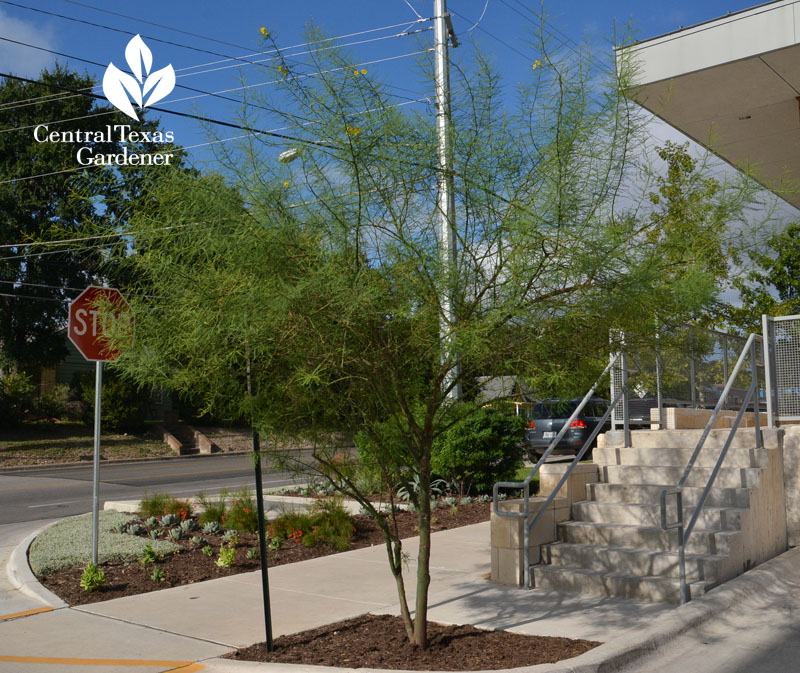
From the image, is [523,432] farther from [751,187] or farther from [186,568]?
[751,187]

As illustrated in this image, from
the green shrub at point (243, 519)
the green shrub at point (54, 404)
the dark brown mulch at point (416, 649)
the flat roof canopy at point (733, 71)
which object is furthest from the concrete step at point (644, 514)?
the green shrub at point (54, 404)

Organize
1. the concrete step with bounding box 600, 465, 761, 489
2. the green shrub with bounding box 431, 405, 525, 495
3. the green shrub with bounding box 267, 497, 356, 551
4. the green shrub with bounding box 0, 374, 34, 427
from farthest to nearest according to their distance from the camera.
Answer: the green shrub with bounding box 0, 374, 34, 427 < the green shrub with bounding box 431, 405, 525, 495 < the green shrub with bounding box 267, 497, 356, 551 < the concrete step with bounding box 600, 465, 761, 489

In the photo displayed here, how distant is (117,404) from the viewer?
30.9 m

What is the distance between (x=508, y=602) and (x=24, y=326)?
95.7 ft

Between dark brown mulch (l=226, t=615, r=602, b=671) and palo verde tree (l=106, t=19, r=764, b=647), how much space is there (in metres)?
1.72

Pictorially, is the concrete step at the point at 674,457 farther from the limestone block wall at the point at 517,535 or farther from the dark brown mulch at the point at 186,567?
the dark brown mulch at the point at 186,567

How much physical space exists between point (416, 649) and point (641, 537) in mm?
2881

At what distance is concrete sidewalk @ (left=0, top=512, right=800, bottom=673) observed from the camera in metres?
5.38

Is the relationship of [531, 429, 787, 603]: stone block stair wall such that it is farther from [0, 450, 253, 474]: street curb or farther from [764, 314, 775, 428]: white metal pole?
[0, 450, 253, 474]: street curb

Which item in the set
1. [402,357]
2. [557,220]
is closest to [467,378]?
[402,357]

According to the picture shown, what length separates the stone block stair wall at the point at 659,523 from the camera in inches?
269

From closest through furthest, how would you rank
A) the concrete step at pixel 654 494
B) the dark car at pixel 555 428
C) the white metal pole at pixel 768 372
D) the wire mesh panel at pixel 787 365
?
the concrete step at pixel 654 494
the white metal pole at pixel 768 372
the wire mesh panel at pixel 787 365
the dark car at pixel 555 428

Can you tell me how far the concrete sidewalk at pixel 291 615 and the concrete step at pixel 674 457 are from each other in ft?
3.28

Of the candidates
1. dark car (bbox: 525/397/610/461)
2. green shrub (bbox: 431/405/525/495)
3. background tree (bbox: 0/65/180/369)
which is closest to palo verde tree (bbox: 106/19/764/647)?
green shrub (bbox: 431/405/525/495)
